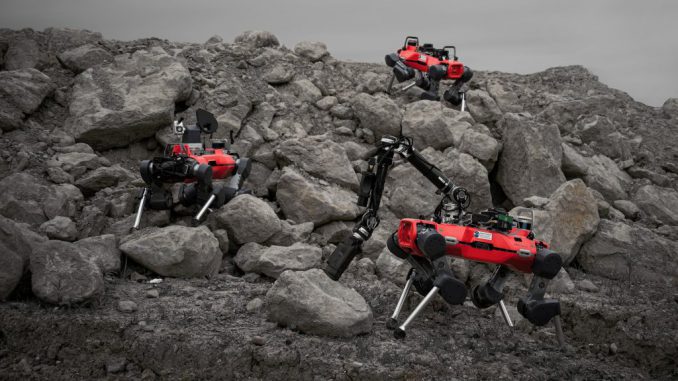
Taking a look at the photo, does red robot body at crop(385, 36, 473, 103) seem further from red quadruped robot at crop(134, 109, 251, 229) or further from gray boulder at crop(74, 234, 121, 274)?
gray boulder at crop(74, 234, 121, 274)

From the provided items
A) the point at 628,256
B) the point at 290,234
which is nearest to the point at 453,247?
the point at 290,234

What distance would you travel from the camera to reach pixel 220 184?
10438mm

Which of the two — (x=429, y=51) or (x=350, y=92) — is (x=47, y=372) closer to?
(x=350, y=92)

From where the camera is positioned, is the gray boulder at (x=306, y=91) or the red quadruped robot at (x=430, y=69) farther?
the gray boulder at (x=306, y=91)

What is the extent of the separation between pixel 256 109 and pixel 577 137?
28.9ft

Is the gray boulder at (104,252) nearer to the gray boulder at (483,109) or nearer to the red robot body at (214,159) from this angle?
the red robot body at (214,159)

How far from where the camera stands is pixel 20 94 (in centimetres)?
1151

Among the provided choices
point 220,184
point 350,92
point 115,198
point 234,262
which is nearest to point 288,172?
point 220,184

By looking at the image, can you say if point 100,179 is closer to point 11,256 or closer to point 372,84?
point 11,256

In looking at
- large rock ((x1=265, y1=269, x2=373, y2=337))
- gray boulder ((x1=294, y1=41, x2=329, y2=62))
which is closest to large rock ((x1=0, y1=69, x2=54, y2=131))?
gray boulder ((x1=294, y1=41, x2=329, y2=62))

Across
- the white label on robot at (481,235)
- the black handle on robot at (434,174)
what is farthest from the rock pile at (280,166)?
the black handle on robot at (434,174)

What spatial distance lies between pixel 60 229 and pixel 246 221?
293 centimetres

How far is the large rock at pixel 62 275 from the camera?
21.7 ft

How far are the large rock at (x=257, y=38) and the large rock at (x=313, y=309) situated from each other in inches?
440
